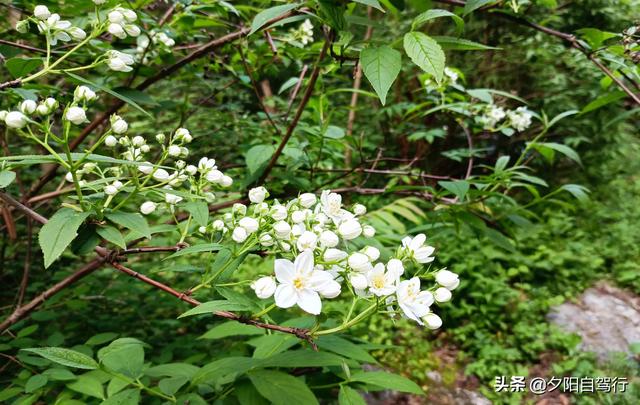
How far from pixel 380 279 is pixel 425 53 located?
0.38 meters

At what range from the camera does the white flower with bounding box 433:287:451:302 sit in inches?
29.8

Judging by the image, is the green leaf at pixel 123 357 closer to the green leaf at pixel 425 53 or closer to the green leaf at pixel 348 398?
the green leaf at pixel 348 398

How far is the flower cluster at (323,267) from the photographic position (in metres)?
0.70

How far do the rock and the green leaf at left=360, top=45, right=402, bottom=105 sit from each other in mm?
3290

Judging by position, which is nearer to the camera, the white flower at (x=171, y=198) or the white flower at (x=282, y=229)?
the white flower at (x=282, y=229)

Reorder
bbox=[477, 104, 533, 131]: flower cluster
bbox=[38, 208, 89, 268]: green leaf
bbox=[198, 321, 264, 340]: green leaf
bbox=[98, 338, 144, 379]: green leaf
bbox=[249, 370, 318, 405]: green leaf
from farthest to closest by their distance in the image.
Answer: bbox=[477, 104, 533, 131]: flower cluster
bbox=[198, 321, 264, 340]: green leaf
bbox=[98, 338, 144, 379]: green leaf
bbox=[249, 370, 318, 405]: green leaf
bbox=[38, 208, 89, 268]: green leaf

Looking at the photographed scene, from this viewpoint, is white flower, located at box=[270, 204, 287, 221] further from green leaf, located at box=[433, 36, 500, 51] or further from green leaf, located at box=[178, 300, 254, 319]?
green leaf, located at box=[433, 36, 500, 51]

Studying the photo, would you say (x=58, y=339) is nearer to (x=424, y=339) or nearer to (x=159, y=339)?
(x=159, y=339)

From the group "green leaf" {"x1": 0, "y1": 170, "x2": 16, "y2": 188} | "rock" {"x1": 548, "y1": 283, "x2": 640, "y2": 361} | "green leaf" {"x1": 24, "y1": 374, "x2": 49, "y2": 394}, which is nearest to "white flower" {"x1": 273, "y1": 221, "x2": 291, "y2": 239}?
"green leaf" {"x1": 0, "y1": 170, "x2": 16, "y2": 188}

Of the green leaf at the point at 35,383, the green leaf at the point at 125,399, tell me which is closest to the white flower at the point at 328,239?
the green leaf at the point at 125,399

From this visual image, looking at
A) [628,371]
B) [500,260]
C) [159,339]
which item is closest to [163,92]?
[159,339]

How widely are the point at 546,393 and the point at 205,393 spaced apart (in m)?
2.63

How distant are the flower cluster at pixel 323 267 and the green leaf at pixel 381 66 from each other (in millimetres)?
260

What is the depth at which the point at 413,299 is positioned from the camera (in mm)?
727
